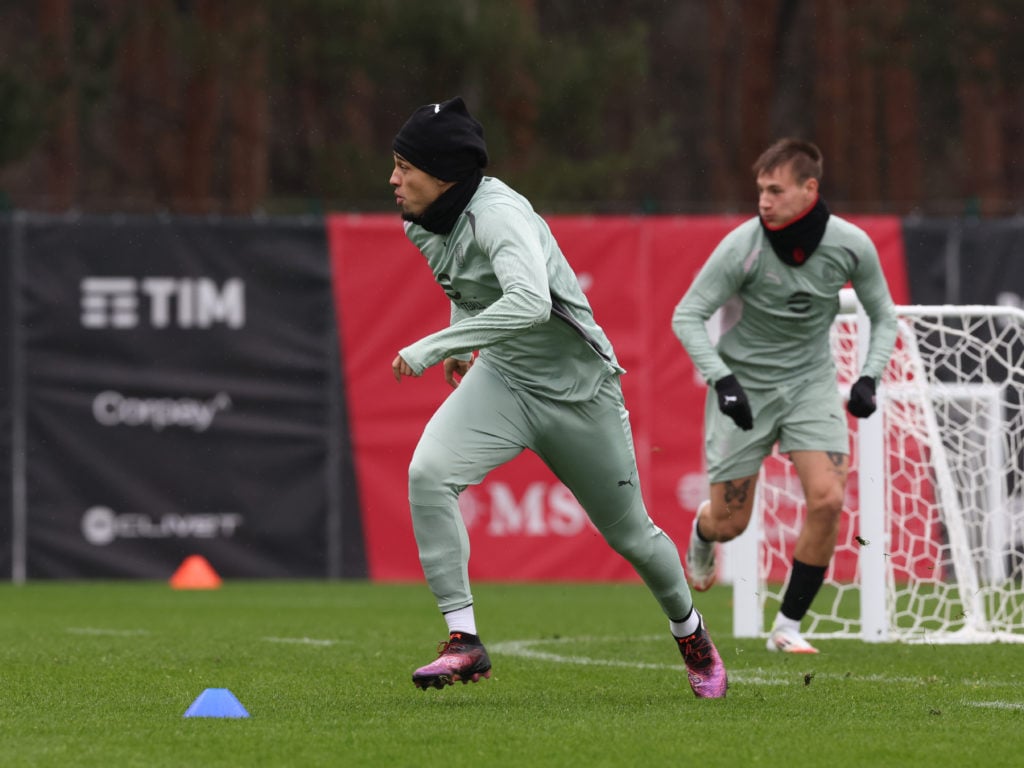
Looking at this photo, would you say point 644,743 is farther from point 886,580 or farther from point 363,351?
point 363,351

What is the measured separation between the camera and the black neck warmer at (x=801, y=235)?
8375mm

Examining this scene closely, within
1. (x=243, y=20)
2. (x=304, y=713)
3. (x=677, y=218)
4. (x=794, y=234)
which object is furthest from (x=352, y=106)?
(x=304, y=713)

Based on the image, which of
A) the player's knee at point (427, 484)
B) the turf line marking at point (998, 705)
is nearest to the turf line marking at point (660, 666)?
the turf line marking at point (998, 705)

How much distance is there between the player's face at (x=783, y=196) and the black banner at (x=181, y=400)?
6502 mm

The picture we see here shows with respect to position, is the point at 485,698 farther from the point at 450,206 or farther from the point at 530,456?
the point at 530,456

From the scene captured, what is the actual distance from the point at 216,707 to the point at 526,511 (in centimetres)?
860

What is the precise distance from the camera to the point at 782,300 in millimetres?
8469

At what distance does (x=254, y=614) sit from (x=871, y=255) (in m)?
4.51

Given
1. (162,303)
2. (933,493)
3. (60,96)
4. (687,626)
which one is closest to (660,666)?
(687,626)

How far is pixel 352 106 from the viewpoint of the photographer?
3694 cm

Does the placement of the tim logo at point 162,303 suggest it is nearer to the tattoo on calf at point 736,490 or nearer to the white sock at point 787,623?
the tattoo on calf at point 736,490

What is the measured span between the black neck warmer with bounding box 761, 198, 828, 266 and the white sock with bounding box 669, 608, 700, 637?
2.29m

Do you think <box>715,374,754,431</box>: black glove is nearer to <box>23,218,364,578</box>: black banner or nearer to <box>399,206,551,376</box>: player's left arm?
<box>399,206,551,376</box>: player's left arm

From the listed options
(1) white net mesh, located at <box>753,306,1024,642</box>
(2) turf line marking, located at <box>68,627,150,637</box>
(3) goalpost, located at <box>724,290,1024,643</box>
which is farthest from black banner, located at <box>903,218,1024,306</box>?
(2) turf line marking, located at <box>68,627,150,637</box>
